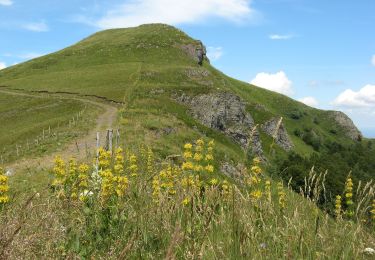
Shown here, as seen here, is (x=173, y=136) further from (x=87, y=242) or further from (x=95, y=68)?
(x=95, y=68)

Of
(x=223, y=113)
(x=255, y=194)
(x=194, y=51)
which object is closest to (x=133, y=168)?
(x=255, y=194)

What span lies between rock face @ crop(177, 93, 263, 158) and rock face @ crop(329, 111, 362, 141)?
114696 mm

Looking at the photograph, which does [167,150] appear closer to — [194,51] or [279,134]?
[194,51]

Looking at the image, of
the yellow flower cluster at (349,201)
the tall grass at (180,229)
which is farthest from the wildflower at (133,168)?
the yellow flower cluster at (349,201)

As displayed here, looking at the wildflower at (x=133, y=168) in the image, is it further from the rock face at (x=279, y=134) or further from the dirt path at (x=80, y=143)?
the rock face at (x=279, y=134)

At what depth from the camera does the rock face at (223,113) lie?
69.7 metres

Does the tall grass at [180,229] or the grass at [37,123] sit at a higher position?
the tall grass at [180,229]

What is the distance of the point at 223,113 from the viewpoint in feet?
252

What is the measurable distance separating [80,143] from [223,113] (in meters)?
43.9

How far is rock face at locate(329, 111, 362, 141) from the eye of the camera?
188250mm

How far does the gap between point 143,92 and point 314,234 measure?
64185 mm

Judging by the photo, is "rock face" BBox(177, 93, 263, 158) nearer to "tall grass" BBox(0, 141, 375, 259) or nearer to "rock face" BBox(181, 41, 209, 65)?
"rock face" BBox(181, 41, 209, 65)

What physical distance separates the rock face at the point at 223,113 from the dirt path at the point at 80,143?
47.4 feet

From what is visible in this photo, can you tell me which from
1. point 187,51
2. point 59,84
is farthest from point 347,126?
point 59,84
